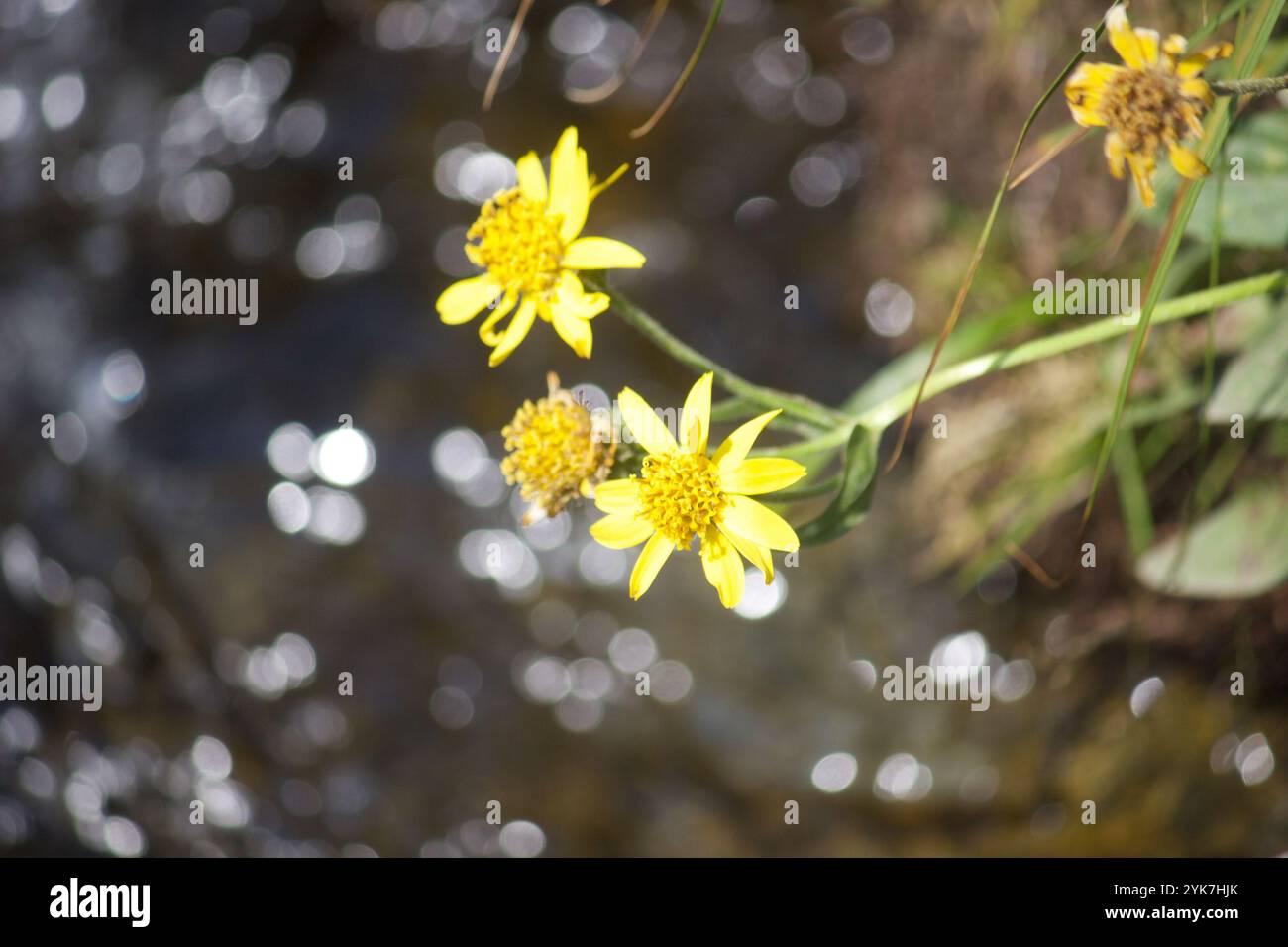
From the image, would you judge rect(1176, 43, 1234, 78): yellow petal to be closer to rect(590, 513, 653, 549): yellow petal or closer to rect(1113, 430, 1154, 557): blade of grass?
rect(590, 513, 653, 549): yellow petal

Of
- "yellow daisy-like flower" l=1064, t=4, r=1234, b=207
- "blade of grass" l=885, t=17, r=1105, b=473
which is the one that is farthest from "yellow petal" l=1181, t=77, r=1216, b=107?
"blade of grass" l=885, t=17, r=1105, b=473

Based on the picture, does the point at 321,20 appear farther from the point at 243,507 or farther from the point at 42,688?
the point at 42,688

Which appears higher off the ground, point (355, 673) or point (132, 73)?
point (132, 73)

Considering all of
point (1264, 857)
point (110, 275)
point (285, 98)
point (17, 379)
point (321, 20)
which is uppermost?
point (321, 20)

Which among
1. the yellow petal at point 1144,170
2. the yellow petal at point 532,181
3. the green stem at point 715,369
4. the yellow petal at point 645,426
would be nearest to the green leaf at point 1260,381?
the yellow petal at point 1144,170

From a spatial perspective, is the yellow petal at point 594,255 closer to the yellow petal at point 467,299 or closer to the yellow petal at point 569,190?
the yellow petal at point 569,190
